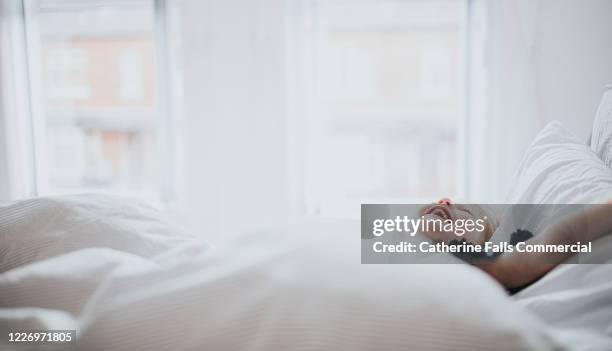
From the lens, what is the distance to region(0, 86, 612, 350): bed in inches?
18.1

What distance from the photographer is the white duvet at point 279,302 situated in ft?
1.51

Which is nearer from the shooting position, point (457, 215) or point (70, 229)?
point (70, 229)

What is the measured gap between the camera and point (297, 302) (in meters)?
0.48

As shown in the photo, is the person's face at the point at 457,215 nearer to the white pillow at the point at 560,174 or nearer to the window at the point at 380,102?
the white pillow at the point at 560,174

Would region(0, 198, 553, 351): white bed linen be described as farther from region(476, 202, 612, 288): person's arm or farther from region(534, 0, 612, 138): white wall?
region(534, 0, 612, 138): white wall

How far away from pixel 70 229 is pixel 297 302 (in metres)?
0.49

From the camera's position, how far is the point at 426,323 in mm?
459

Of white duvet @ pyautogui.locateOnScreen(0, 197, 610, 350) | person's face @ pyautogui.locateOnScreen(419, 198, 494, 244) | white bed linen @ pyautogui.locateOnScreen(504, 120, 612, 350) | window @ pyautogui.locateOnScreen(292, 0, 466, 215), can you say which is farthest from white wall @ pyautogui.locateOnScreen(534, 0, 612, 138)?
white duvet @ pyautogui.locateOnScreen(0, 197, 610, 350)

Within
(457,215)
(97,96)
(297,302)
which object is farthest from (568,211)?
(97,96)

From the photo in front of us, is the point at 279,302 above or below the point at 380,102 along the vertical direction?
below

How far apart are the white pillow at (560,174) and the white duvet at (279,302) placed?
0.27m

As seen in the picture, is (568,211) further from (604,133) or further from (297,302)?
(297,302)

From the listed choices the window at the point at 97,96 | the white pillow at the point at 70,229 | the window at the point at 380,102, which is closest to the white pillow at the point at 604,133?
the white pillow at the point at 70,229

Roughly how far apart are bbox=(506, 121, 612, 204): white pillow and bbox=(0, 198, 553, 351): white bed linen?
38 centimetres
